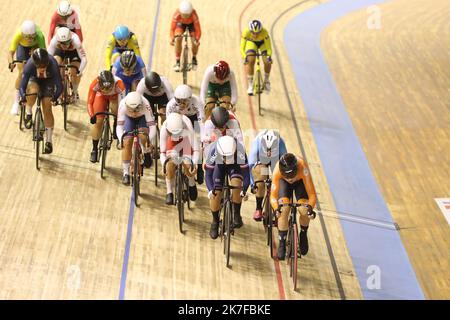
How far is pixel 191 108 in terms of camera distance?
31.9 feet

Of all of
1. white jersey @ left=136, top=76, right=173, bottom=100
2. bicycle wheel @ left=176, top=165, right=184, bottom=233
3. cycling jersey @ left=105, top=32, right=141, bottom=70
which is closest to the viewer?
bicycle wheel @ left=176, top=165, right=184, bottom=233

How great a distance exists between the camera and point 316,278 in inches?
356

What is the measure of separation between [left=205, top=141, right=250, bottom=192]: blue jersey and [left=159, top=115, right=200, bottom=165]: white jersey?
1.19 ft

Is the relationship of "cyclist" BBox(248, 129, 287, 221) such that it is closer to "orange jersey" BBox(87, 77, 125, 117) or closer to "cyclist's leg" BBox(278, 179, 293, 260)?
"cyclist's leg" BBox(278, 179, 293, 260)

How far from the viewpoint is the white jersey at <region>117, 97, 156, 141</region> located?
9.43 meters

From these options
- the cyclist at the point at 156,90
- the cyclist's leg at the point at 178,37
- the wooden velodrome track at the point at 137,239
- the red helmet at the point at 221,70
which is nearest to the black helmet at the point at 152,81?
the cyclist at the point at 156,90

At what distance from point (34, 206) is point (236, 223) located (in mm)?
2181

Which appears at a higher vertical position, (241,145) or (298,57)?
(298,57)

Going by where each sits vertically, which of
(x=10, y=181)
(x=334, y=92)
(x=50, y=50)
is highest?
(x=334, y=92)

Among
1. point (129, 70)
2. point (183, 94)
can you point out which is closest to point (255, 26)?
point (129, 70)

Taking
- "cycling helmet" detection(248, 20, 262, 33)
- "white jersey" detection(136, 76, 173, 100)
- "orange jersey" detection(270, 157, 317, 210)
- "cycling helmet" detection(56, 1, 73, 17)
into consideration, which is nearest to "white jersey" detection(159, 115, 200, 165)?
"white jersey" detection(136, 76, 173, 100)

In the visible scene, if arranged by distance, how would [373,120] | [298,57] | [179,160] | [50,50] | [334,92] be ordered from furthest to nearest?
[298,57]
[334,92]
[373,120]
[50,50]
[179,160]

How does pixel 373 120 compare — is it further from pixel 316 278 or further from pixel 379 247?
pixel 316 278

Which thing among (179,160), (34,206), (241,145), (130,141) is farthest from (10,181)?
(241,145)
